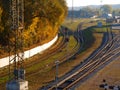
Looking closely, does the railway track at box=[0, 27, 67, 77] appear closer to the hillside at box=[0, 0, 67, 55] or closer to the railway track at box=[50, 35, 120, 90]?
the hillside at box=[0, 0, 67, 55]

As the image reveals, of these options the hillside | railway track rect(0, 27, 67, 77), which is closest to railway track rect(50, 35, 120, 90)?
railway track rect(0, 27, 67, 77)

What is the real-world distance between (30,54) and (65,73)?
13429 mm

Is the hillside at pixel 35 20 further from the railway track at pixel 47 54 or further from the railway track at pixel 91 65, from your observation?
the railway track at pixel 91 65

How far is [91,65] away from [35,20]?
16.5 metres

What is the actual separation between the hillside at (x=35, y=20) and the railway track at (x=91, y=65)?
10309 mm

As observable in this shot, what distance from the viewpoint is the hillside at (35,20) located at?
163 ft

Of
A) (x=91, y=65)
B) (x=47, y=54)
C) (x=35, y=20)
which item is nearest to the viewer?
(x=91, y=65)

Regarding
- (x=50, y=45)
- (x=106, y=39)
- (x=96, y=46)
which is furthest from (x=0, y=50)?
(x=106, y=39)


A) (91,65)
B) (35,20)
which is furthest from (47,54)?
(91,65)

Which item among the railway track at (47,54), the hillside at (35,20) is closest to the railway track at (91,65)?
the railway track at (47,54)

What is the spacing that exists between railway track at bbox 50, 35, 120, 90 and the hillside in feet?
33.8

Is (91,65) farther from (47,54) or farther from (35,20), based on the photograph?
(35,20)

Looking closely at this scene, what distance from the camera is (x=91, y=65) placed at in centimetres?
4691

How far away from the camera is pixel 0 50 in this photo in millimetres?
51125
